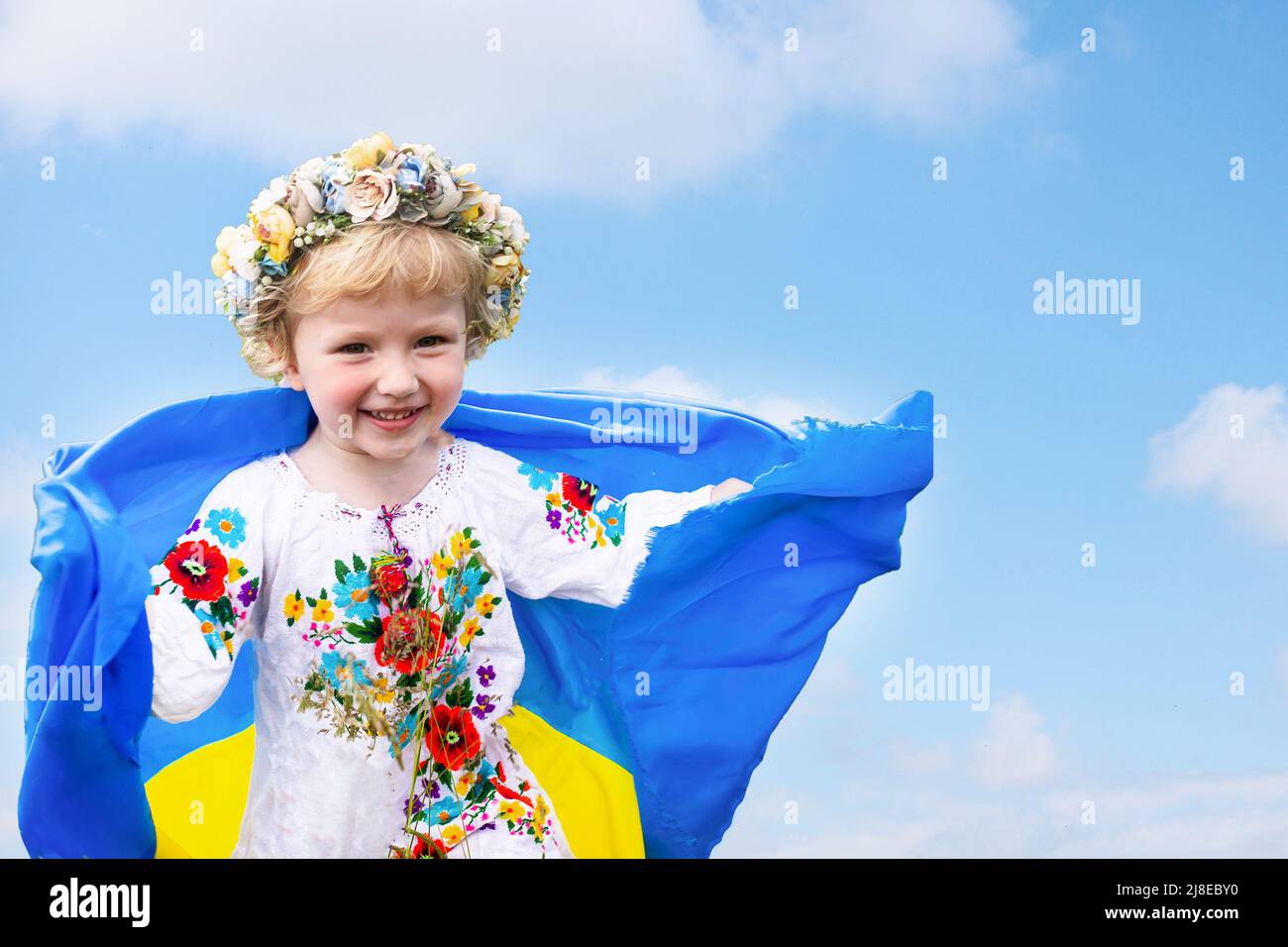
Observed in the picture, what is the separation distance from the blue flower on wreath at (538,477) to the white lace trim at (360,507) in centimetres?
14

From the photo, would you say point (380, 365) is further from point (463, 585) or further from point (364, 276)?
point (463, 585)

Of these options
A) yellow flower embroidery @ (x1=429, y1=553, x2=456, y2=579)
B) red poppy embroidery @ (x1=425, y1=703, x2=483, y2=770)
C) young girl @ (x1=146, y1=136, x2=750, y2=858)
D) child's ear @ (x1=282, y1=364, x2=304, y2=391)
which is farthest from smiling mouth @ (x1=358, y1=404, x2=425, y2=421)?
red poppy embroidery @ (x1=425, y1=703, x2=483, y2=770)

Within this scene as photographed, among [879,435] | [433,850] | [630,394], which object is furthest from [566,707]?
[879,435]

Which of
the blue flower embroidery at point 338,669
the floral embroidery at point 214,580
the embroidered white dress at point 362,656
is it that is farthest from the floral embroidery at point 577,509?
the floral embroidery at point 214,580

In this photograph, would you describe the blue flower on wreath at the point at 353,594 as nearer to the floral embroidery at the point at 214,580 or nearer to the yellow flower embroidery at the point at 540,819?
the floral embroidery at the point at 214,580

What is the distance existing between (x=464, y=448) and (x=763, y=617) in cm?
71

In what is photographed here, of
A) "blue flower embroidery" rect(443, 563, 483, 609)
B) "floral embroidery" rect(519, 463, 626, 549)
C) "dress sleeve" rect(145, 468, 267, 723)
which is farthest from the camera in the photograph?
"floral embroidery" rect(519, 463, 626, 549)

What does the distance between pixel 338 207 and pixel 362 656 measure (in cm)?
84

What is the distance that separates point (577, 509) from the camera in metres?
2.92

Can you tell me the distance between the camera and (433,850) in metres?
2.70

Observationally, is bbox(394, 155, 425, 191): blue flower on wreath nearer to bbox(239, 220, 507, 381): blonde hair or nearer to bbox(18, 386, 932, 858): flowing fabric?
bbox(239, 220, 507, 381): blonde hair

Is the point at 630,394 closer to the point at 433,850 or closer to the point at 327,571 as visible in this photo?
the point at 327,571

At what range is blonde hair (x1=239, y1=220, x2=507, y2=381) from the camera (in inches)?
102

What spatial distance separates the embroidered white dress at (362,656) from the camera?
265 centimetres
